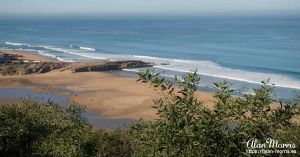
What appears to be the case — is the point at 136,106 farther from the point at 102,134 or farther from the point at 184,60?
the point at 184,60

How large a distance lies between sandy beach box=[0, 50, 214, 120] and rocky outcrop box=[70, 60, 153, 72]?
2100mm

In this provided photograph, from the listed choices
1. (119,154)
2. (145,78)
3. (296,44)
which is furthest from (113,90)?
(296,44)

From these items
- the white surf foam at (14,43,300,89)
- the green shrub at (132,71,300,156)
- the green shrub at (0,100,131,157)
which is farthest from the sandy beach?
the green shrub at (132,71,300,156)

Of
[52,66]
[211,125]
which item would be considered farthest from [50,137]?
[52,66]

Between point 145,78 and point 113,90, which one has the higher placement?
point 145,78

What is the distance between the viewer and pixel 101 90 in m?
53.1

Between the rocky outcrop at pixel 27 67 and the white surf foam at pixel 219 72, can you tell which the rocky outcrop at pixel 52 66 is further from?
the white surf foam at pixel 219 72

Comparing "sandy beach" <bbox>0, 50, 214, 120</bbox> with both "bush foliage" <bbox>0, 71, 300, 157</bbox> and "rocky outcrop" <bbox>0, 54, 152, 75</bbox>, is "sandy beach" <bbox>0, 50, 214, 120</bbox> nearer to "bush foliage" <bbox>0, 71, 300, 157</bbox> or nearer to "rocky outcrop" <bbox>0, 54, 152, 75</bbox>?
"rocky outcrop" <bbox>0, 54, 152, 75</bbox>

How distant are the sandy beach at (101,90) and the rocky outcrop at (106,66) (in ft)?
6.89

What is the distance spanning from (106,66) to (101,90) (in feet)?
55.6

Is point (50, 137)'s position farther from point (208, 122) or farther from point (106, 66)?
point (106, 66)

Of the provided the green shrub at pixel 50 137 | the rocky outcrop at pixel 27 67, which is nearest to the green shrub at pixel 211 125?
the green shrub at pixel 50 137

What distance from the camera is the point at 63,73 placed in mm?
65438

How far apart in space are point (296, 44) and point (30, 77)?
209 ft
